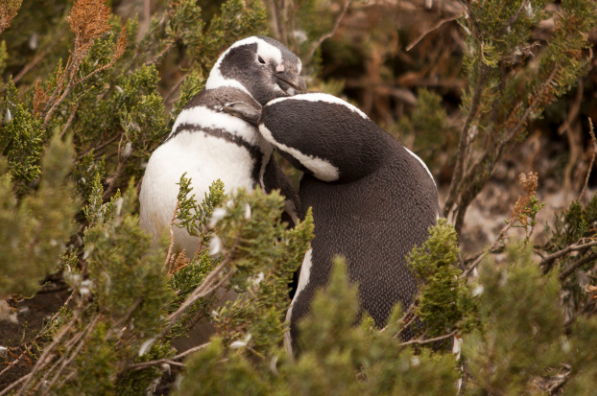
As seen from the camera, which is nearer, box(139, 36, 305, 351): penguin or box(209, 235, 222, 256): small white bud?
box(209, 235, 222, 256): small white bud

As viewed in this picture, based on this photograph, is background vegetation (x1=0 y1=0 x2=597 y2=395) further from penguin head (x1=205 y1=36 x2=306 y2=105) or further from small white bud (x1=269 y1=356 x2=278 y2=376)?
penguin head (x1=205 y1=36 x2=306 y2=105)

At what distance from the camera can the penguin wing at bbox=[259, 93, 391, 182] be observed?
1.00 metres

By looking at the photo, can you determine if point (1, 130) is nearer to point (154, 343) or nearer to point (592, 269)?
point (154, 343)

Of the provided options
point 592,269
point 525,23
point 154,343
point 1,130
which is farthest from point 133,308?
point 592,269

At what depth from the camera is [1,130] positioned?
1146mm

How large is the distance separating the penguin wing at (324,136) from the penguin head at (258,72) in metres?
0.16

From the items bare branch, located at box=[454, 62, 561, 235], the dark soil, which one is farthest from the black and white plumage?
bare branch, located at box=[454, 62, 561, 235]

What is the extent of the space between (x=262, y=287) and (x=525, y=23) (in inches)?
32.5

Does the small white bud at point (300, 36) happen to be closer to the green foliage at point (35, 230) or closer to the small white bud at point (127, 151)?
the small white bud at point (127, 151)

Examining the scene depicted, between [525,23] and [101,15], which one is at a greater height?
[101,15]

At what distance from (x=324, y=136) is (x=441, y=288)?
1.05 feet

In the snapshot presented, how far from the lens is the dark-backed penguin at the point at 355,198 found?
0.97m

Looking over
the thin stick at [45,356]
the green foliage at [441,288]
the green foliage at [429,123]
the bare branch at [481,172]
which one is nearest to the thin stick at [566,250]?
the bare branch at [481,172]

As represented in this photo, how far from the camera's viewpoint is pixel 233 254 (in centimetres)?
76
